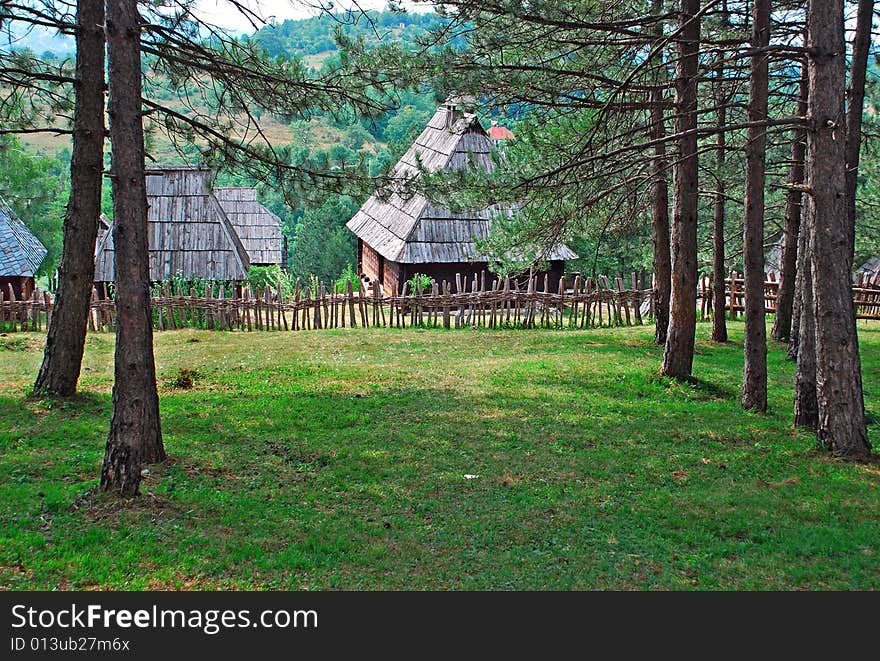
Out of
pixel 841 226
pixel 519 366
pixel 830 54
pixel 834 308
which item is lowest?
pixel 519 366

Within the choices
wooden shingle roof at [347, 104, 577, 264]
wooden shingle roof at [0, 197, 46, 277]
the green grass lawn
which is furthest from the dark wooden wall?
the green grass lawn

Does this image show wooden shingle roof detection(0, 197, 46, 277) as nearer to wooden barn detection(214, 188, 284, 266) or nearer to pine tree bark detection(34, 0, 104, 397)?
wooden barn detection(214, 188, 284, 266)

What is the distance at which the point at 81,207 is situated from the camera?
930 cm

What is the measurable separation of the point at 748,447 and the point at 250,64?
725cm

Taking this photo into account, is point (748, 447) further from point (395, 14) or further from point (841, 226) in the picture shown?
point (395, 14)

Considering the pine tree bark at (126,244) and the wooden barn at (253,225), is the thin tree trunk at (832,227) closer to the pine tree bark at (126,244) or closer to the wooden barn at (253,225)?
the pine tree bark at (126,244)

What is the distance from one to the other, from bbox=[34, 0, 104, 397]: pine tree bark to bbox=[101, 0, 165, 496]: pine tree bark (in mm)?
3570

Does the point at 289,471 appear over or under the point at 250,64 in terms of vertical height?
under

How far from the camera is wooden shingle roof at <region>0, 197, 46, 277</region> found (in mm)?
23672

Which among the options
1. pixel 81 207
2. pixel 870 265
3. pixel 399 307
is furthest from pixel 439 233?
pixel 870 265

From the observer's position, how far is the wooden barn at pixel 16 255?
23.7 meters

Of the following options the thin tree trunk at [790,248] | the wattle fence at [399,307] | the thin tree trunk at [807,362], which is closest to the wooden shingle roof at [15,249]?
the wattle fence at [399,307]
